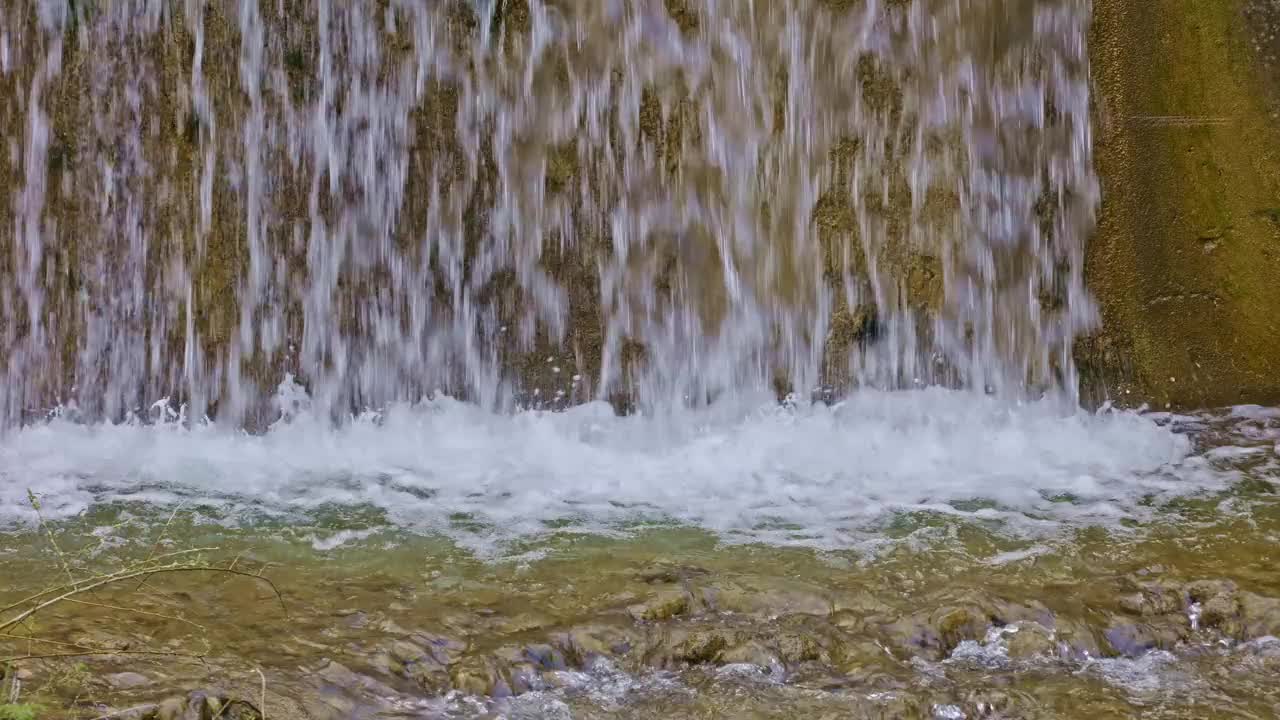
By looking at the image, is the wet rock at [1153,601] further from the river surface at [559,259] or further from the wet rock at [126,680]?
the wet rock at [126,680]

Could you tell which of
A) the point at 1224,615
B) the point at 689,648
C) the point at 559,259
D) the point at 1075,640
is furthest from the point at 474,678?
the point at 559,259

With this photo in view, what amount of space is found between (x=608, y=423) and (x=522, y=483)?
0.79 metres

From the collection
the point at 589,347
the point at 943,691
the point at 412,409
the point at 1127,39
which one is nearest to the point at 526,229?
the point at 589,347

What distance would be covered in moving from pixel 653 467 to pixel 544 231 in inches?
47.8

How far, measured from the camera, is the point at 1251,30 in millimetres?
5207

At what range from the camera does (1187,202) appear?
534cm

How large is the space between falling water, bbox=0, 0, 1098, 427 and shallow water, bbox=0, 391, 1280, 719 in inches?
10.2

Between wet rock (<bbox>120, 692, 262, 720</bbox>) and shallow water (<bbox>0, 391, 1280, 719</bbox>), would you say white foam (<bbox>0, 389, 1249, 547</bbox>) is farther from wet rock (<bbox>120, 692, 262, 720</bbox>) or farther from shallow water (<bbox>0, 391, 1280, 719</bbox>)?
wet rock (<bbox>120, 692, 262, 720</bbox>)

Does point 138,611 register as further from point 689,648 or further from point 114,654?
point 689,648

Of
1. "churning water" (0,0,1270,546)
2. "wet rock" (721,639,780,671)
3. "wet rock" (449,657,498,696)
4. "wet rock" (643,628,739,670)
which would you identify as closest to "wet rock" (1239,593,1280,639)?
"wet rock" (721,639,780,671)

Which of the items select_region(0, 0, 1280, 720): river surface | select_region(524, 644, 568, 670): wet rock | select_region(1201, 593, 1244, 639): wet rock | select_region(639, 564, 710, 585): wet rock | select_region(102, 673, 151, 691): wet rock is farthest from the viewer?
select_region(0, 0, 1280, 720): river surface

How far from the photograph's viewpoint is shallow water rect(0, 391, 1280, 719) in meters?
3.09

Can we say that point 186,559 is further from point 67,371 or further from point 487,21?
point 487,21

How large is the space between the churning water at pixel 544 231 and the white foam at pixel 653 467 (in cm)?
3
